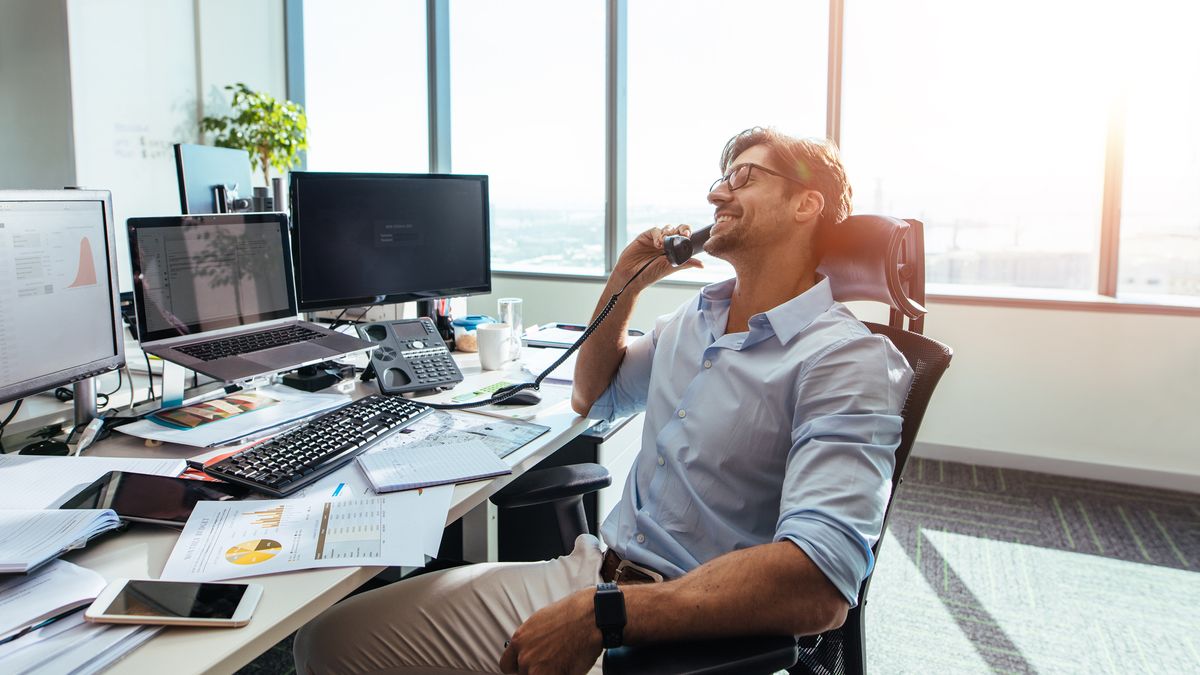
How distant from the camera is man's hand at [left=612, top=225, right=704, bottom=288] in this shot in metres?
1.67

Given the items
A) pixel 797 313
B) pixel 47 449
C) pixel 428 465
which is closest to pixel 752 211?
pixel 797 313

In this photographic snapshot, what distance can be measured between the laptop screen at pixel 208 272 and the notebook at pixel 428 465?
2.15 ft

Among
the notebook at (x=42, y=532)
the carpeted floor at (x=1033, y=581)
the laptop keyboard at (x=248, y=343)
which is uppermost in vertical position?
the laptop keyboard at (x=248, y=343)

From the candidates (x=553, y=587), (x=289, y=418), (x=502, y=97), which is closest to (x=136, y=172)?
(x=502, y=97)

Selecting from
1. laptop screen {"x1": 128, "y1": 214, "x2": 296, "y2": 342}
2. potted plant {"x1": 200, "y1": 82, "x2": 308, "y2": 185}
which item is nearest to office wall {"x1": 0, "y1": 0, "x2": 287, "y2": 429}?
potted plant {"x1": 200, "y1": 82, "x2": 308, "y2": 185}

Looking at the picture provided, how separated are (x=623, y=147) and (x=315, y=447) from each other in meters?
3.12

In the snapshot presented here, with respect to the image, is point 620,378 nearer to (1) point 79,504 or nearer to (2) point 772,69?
(1) point 79,504

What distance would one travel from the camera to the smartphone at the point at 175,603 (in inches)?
32.4

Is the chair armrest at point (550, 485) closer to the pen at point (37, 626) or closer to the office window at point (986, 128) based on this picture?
the pen at point (37, 626)

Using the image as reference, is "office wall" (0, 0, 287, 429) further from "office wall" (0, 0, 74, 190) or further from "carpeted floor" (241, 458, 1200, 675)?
"carpeted floor" (241, 458, 1200, 675)

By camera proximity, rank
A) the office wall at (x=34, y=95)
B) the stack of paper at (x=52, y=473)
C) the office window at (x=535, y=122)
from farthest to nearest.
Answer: the office window at (x=535, y=122)
the office wall at (x=34, y=95)
the stack of paper at (x=52, y=473)

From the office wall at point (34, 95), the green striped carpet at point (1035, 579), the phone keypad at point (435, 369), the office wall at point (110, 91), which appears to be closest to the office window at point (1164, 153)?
the green striped carpet at point (1035, 579)

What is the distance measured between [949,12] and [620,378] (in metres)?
2.65

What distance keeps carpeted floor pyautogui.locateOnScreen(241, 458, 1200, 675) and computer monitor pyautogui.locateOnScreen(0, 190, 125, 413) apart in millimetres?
914
